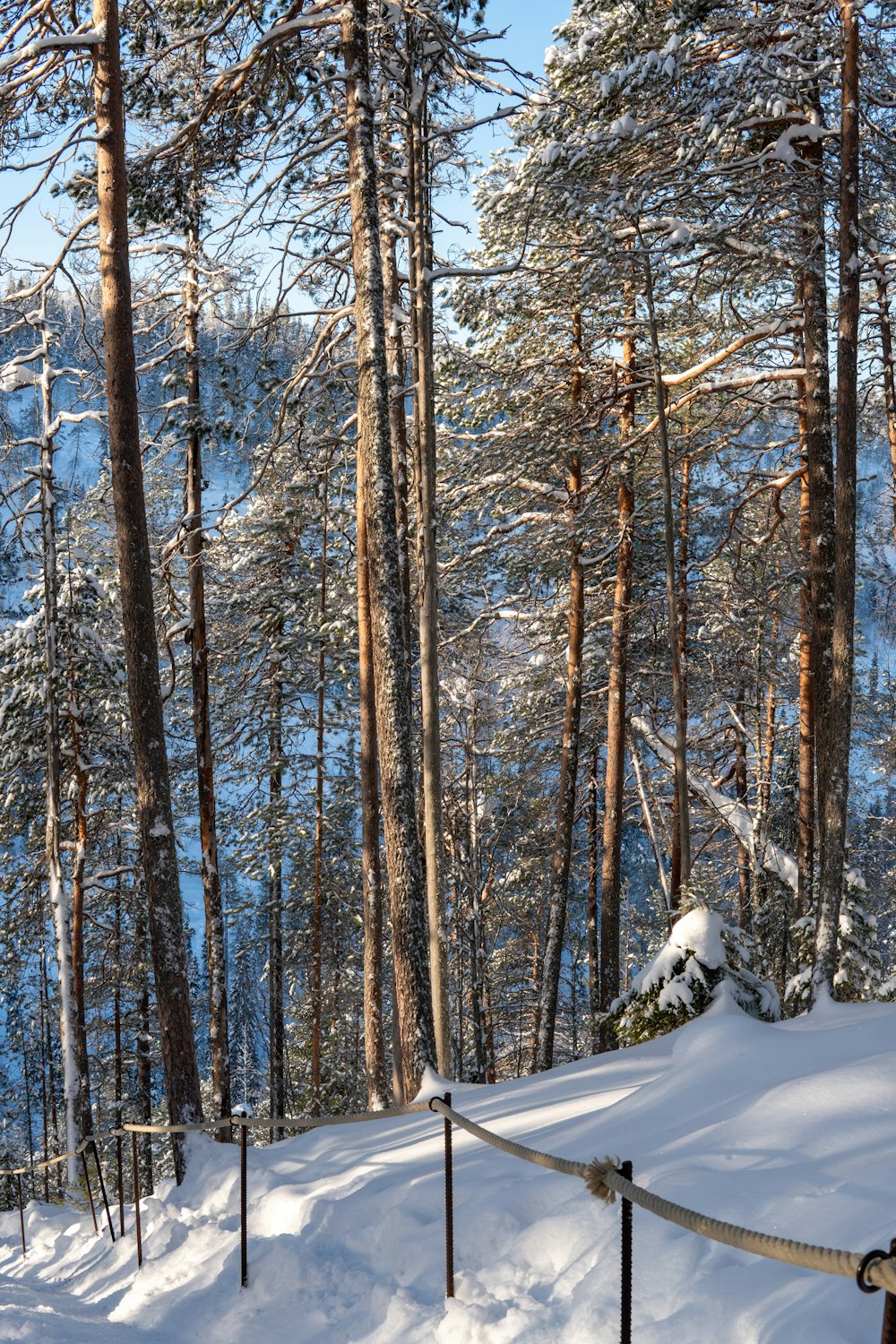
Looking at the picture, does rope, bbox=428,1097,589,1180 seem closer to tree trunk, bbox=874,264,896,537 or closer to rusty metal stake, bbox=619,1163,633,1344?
rusty metal stake, bbox=619,1163,633,1344

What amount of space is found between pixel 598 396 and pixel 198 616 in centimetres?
660

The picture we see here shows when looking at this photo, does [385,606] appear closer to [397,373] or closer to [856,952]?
[397,373]

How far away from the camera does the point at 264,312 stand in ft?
40.3

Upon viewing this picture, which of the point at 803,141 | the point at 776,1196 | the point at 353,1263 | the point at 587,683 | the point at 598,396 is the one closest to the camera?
the point at 776,1196

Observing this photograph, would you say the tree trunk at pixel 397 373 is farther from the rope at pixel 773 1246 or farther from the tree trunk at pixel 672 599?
the rope at pixel 773 1246

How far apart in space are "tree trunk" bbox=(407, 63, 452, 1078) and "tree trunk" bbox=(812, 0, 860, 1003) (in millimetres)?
3910

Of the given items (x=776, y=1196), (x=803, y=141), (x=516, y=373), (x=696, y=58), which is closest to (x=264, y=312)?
(x=516, y=373)

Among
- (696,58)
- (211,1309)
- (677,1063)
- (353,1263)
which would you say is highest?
(696,58)

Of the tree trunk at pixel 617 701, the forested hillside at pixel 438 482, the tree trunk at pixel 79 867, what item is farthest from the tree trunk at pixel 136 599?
the tree trunk at pixel 617 701

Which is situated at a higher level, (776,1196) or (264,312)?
(264,312)

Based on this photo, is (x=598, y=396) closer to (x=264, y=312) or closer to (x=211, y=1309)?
(x=264, y=312)

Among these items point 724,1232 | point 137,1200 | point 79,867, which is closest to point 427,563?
point 137,1200

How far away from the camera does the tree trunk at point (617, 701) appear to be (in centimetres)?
1573

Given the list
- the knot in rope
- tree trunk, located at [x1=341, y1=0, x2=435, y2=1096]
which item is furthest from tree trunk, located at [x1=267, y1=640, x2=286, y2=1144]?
the knot in rope
